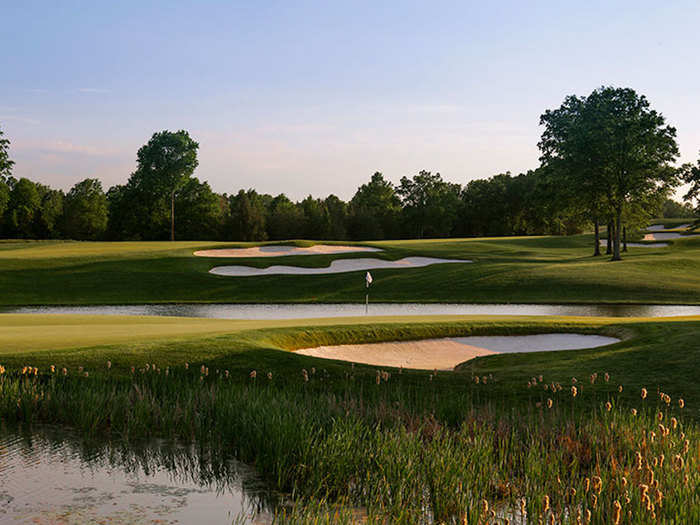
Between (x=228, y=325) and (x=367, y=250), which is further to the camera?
(x=367, y=250)

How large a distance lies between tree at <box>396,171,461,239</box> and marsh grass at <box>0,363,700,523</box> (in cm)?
9440

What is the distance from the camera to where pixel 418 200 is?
112 meters

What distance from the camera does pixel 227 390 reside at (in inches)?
392

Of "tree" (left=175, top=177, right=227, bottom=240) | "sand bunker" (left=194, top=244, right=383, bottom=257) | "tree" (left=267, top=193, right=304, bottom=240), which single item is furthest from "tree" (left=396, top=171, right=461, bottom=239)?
"sand bunker" (left=194, top=244, right=383, bottom=257)

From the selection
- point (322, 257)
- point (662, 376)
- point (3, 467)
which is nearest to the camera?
point (3, 467)

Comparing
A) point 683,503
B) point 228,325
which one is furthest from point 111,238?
point 683,503

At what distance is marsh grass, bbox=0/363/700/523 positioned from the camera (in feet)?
19.1

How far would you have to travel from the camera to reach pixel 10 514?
6.10 m

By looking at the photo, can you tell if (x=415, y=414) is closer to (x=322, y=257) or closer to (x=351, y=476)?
(x=351, y=476)

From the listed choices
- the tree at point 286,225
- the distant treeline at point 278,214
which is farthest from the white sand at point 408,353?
the tree at point 286,225

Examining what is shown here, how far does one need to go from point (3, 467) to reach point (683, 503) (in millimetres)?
7147

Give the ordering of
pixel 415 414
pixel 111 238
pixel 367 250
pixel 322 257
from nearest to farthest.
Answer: pixel 415 414 < pixel 322 257 < pixel 367 250 < pixel 111 238

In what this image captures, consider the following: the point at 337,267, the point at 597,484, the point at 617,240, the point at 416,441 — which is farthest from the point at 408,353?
the point at 617,240

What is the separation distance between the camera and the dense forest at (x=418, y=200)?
162 feet
